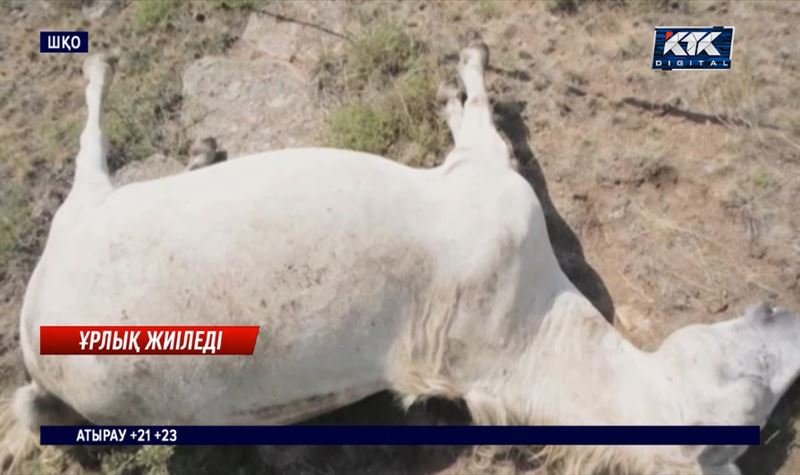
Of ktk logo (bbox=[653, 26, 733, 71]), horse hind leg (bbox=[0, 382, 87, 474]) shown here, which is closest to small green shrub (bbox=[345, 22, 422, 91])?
Answer: ktk logo (bbox=[653, 26, 733, 71])

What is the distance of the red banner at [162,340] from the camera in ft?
10.9

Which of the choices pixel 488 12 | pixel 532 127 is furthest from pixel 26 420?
pixel 488 12

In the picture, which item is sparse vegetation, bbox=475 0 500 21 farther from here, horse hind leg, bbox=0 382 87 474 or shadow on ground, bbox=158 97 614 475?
horse hind leg, bbox=0 382 87 474

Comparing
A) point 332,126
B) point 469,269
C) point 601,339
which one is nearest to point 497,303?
point 469,269

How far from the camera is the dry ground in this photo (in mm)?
4391

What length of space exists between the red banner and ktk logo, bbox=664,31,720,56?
348 cm

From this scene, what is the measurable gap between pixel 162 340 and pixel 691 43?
3909 millimetres

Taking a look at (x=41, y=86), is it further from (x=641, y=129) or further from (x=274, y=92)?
(x=641, y=129)

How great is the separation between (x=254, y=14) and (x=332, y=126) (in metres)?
1.33

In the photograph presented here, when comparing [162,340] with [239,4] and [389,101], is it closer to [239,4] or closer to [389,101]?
[389,101]

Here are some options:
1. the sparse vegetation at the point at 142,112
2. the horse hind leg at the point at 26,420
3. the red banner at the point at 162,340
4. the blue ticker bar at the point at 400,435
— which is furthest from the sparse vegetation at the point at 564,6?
the horse hind leg at the point at 26,420

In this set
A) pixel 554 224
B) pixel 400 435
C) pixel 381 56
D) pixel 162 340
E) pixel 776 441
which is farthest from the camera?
pixel 381 56

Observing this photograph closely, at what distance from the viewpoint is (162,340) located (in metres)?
3.32

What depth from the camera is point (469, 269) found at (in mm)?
3635
